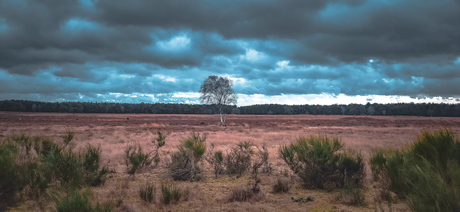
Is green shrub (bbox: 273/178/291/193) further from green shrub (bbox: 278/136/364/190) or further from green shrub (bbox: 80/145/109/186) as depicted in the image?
green shrub (bbox: 80/145/109/186)

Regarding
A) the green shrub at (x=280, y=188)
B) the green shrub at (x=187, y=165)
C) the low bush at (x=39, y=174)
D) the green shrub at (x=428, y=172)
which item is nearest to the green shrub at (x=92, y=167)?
the low bush at (x=39, y=174)

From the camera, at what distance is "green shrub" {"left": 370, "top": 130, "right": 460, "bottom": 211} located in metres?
3.46

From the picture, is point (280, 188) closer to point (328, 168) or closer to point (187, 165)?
point (328, 168)

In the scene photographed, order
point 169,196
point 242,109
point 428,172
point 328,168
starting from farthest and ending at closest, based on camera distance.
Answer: point 242,109, point 328,168, point 169,196, point 428,172

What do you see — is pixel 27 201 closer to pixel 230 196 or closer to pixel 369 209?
pixel 230 196

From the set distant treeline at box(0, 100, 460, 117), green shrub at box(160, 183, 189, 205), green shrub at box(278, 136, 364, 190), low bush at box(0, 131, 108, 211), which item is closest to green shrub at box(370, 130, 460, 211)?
green shrub at box(278, 136, 364, 190)

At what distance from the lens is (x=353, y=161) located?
833 centimetres

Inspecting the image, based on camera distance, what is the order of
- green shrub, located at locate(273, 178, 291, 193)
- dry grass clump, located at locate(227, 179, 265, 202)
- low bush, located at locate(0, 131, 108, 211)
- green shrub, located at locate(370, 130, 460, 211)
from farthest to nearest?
green shrub, located at locate(273, 178, 291, 193), dry grass clump, located at locate(227, 179, 265, 202), low bush, located at locate(0, 131, 108, 211), green shrub, located at locate(370, 130, 460, 211)

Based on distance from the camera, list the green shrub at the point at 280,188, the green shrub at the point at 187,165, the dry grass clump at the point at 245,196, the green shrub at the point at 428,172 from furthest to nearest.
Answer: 1. the green shrub at the point at 187,165
2. the green shrub at the point at 280,188
3. the dry grass clump at the point at 245,196
4. the green shrub at the point at 428,172

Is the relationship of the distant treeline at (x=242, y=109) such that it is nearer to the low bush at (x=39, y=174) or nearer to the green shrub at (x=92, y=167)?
the green shrub at (x=92, y=167)

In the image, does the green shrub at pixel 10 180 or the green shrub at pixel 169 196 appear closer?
the green shrub at pixel 10 180

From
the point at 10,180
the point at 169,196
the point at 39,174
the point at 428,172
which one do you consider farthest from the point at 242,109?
the point at 428,172

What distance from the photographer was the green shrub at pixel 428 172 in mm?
3461

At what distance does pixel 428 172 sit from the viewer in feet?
13.9
